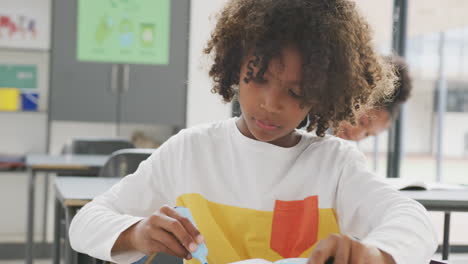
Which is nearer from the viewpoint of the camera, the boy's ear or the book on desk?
the boy's ear

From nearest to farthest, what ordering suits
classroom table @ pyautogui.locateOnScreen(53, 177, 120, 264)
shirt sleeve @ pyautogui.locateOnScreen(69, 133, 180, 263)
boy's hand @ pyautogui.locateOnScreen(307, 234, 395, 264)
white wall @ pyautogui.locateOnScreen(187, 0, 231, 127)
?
1. boy's hand @ pyautogui.locateOnScreen(307, 234, 395, 264)
2. shirt sleeve @ pyautogui.locateOnScreen(69, 133, 180, 263)
3. classroom table @ pyautogui.locateOnScreen(53, 177, 120, 264)
4. white wall @ pyautogui.locateOnScreen(187, 0, 231, 127)

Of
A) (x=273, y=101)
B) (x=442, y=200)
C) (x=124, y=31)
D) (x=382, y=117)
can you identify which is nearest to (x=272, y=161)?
(x=273, y=101)

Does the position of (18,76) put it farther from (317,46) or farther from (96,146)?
(317,46)

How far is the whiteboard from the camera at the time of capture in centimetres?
469

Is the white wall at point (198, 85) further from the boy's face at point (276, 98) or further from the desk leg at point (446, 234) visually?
the boy's face at point (276, 98)

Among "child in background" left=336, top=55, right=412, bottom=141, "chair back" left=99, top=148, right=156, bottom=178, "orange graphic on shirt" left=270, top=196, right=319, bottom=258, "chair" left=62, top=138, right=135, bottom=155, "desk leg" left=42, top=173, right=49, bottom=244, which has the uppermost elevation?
"child in background" left=336, top=55, right=412, bottom=141

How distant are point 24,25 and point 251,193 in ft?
13.2

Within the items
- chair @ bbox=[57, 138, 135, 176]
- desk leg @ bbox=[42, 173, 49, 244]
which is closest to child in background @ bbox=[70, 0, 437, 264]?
chair @ bbox=[57, 138, 135, 176]

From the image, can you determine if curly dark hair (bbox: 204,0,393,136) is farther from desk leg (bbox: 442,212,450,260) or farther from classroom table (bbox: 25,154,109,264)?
classroom table (bbox: 25,154,109,264)

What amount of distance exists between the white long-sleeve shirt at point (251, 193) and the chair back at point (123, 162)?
1266 millimetres

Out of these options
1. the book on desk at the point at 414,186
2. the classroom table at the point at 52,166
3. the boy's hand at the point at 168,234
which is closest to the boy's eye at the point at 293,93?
the boy's hand at the point at 168,234

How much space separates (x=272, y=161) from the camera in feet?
3.75

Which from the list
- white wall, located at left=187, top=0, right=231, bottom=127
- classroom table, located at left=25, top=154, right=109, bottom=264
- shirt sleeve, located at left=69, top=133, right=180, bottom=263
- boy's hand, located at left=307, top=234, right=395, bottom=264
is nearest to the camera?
boy's hand, located at left=307, top=234, right=395, bottom=264

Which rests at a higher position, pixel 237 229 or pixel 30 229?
pixel 237 229
